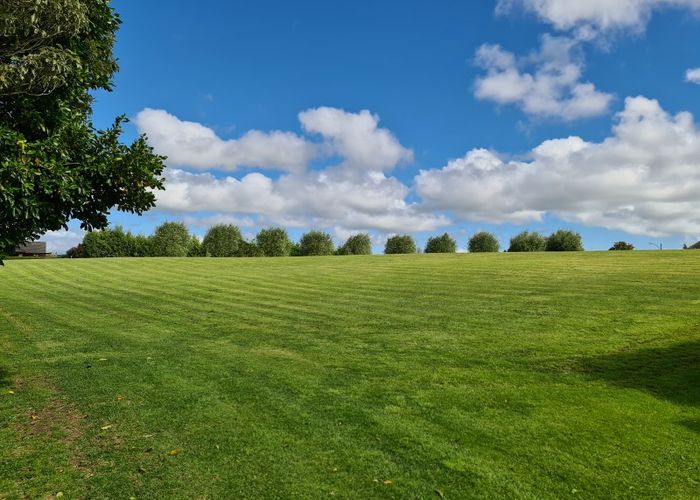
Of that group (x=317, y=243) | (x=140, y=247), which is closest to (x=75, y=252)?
(x=140, y=247)

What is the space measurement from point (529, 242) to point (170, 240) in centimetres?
6490

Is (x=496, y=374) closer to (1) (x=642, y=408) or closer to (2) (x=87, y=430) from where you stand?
(1) (x=642, y=408)

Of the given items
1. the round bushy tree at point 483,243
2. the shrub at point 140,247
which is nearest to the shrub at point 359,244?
the round bushy tree at point 483,243

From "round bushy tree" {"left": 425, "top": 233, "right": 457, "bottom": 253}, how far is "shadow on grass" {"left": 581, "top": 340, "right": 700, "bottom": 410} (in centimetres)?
7716

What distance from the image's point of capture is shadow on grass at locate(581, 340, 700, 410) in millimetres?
8867

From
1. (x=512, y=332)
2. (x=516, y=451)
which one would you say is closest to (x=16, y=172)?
(x=516, y=451)

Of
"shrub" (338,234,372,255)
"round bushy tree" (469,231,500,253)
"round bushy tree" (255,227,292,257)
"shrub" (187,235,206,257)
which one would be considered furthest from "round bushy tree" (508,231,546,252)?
"shrub" (187,235,206,257)

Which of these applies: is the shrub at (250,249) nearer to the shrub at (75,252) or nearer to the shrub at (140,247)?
the shrub at (140,247)

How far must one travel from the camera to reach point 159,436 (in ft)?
23.4

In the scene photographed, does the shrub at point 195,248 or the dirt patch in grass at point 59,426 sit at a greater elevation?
the shrub at point 195,248

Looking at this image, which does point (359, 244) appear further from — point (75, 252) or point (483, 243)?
point (75, 252)

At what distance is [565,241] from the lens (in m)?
70.4

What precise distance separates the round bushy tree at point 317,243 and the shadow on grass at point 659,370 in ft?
261

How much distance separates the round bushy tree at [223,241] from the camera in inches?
3605
